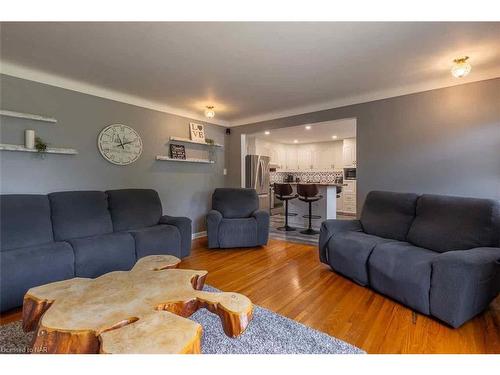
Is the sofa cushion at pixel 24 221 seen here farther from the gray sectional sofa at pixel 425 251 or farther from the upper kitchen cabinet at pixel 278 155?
the upper kitchen cabinet at pixel 278 155

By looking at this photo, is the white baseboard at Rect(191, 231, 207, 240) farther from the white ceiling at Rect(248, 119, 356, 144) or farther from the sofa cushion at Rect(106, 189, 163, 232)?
the white ceiling at Rect(248, 119, 356, 144)

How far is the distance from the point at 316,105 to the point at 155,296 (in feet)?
11.6

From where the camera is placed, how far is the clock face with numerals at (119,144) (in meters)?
3.22

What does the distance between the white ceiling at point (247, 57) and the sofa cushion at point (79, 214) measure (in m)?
1.36

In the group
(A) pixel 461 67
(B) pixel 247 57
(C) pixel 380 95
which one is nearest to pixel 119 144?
(B) pixel 247 57

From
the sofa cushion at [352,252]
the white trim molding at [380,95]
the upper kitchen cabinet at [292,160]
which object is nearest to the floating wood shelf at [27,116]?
the white trim molding at [380,95]

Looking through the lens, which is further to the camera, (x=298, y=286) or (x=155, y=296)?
(x=298, y=286)

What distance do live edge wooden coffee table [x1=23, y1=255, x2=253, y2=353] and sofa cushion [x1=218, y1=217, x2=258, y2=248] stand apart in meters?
1.89
